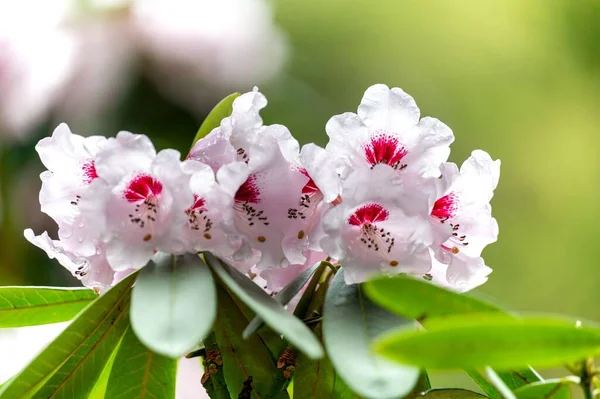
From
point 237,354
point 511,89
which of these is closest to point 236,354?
point 237,354

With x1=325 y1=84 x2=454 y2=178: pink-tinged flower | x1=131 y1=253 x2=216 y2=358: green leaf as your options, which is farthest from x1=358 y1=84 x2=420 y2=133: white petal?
x1=131 y1=253 x2=216 y2=358: green leaf

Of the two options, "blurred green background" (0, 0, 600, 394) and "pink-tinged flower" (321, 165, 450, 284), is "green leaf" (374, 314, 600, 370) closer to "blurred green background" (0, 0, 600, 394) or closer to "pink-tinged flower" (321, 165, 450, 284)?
"pink-tinged flower" (321, 165, 450, 284)

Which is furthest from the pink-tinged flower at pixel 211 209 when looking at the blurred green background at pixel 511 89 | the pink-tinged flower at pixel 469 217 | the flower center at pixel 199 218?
the blurred green background at pixel 511 89

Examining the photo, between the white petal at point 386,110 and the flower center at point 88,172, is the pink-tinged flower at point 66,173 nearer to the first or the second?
the flower center at point 88,172

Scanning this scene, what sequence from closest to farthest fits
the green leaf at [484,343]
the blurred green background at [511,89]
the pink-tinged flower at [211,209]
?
1. the green leaf at [484,343]
2. the pink-tinged flower at [211,209]
3. the blurred green background at [511,89]

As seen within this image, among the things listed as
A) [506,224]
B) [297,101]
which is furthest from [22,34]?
[506,224]

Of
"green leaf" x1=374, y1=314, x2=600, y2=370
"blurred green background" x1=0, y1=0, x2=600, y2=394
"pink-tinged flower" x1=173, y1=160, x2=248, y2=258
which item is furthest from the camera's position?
"blurred green background" x1=0, y1=0, x2=600, y2=394

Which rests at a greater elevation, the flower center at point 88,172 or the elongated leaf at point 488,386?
the flower center at point 88,172
